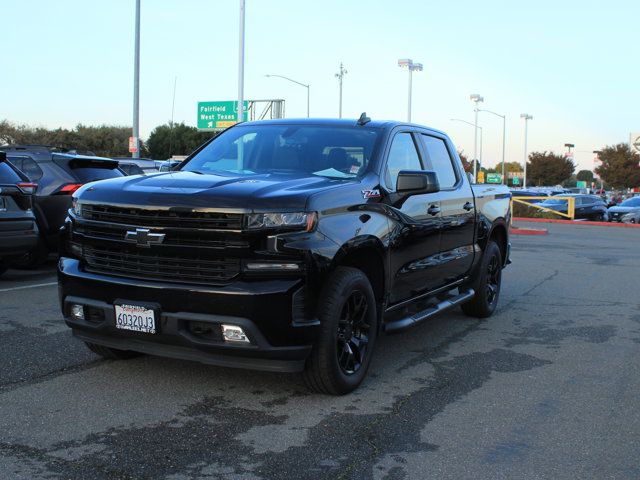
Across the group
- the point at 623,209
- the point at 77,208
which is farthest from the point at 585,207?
the point at 77,208

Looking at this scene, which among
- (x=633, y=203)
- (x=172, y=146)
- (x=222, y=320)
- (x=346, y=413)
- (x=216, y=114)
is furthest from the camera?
(x=172, y=146)

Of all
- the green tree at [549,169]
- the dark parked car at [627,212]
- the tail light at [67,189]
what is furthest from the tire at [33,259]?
the green tree at [549,169]

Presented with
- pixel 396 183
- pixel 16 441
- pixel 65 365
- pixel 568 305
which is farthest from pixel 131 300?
pixel 568 305

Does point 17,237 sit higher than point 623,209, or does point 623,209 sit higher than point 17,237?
point 623,209

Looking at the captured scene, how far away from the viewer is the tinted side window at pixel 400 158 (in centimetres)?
548

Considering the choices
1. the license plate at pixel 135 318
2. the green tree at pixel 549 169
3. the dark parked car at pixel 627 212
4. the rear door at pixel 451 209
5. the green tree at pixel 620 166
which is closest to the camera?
the license plate at pixel 135 318

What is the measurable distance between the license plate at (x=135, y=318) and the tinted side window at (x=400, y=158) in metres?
2.07

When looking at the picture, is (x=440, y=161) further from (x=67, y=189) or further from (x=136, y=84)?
(x=136, y=84)

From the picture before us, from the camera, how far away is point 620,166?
72.3m

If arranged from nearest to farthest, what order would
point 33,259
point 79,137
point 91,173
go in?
point 33,259
point 91,173
point 79,137

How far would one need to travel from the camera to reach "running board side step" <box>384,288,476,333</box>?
17.6 feet

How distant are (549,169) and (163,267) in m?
89.0

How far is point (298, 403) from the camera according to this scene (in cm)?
463

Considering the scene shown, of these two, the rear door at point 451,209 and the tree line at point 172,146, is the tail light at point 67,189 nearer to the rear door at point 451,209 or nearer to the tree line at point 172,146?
the rear door at point 451,209
